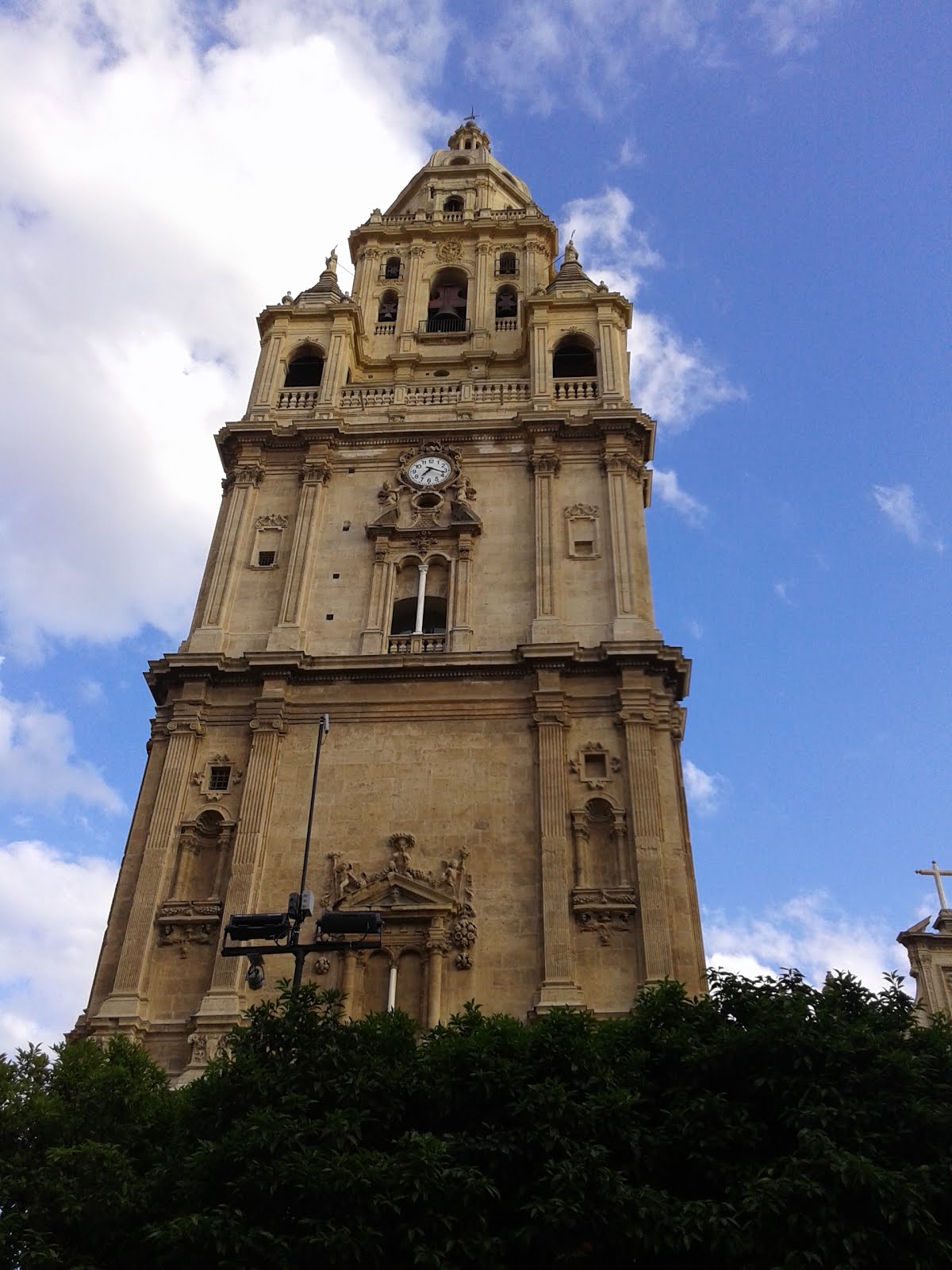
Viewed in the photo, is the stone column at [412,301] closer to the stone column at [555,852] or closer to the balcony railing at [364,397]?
the balcony railing at [364,397]

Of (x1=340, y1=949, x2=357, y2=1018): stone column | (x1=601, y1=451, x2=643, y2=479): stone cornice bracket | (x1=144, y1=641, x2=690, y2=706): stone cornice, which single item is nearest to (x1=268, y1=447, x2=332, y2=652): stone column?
(x1=144, y1=641, x2=690, y2=706): stone cornice

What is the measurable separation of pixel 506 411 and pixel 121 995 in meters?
18.3

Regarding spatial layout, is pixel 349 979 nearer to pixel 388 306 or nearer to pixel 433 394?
pixel 433 394

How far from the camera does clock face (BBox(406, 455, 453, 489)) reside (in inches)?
1247

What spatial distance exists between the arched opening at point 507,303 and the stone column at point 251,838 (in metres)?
17.1

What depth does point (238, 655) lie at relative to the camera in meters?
28.4

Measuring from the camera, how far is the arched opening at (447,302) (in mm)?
39062

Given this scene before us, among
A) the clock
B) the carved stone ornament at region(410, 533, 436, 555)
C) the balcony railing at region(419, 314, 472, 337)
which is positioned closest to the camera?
the carved stone ornament at region(410, 533, 436, 555)

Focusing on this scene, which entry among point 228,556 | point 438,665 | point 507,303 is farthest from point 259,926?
point 507,303

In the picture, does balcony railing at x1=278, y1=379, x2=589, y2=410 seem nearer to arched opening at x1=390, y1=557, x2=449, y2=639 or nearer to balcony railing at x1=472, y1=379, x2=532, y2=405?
balcony railing at x1=472, y1=379, x2=532, y2=405

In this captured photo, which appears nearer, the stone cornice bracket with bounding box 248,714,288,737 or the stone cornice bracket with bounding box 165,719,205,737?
the stone cornice bracket with bounding box 248,714,288,737

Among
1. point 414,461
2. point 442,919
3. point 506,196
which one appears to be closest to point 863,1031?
point 442,919

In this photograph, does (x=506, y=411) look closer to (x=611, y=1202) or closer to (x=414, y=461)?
(x=414, y=461)

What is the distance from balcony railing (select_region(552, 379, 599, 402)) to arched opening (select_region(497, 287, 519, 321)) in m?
5.20
